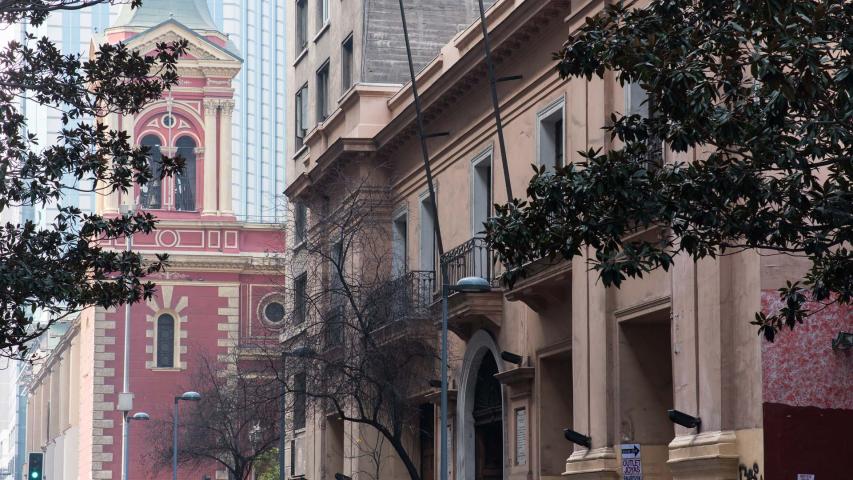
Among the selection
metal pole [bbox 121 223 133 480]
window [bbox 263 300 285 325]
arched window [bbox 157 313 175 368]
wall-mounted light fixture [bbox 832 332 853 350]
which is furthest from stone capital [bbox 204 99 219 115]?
wall-mounted light fixture [bbox 832 332 853 350]

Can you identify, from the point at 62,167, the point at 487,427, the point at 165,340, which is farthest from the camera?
the point at 165,340

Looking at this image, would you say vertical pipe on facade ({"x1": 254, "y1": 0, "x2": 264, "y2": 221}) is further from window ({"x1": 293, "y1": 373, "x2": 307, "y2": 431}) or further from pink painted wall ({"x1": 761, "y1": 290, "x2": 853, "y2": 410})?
pink painted wall ({"x1": 761, "y1": 290, "x2": 853, "y2": 410})

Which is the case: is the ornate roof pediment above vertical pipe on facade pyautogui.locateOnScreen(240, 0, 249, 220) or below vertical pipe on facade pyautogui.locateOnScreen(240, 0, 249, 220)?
below

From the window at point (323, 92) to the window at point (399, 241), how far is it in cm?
656

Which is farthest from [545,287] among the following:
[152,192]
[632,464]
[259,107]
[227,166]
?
[259,107]

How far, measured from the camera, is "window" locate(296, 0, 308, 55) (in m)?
48.0

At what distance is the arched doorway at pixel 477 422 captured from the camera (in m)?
33.1

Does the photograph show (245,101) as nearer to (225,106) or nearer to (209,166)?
(225,106)

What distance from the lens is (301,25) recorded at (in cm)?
4853

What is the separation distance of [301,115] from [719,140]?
3408 cm

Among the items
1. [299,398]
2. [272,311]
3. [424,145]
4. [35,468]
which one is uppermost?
[272,311]

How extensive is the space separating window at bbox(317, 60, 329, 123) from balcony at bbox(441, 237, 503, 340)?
1217cm

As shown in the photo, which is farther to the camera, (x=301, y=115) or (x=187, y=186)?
(x=187, y=186)

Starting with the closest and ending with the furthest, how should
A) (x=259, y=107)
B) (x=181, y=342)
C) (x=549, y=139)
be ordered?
1. (x=549, y=139)
2. (x=181, y=342)
3. (x=259, y=107)
